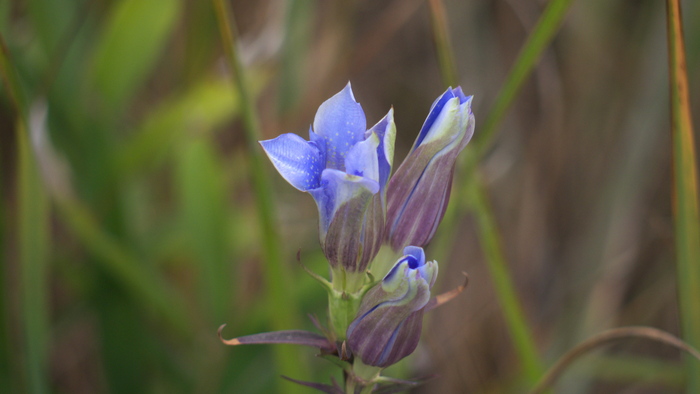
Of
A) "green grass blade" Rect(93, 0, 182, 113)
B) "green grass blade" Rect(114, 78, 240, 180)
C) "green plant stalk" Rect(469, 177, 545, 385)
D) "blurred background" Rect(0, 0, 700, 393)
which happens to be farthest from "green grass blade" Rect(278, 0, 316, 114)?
"green plant stalk" Rect(469, 177, 545, 385)

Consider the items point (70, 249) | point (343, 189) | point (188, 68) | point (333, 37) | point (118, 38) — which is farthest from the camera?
point (333, 37)

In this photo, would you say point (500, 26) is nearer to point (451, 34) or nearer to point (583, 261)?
point (451, 34)

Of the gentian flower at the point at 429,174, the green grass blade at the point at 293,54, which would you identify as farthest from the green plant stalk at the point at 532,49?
the green grass blade at the point at 293,54

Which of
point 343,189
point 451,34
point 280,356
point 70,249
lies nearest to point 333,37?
point 451,34

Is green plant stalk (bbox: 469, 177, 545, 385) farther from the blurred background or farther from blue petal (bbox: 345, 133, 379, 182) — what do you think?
blue petal (bbox: 345, 133, 379, 182)

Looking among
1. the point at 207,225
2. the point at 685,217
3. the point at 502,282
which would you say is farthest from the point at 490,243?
the point at 207,225

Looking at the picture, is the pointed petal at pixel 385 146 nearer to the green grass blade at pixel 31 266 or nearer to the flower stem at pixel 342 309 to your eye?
the flower stem at pixel 342 309
